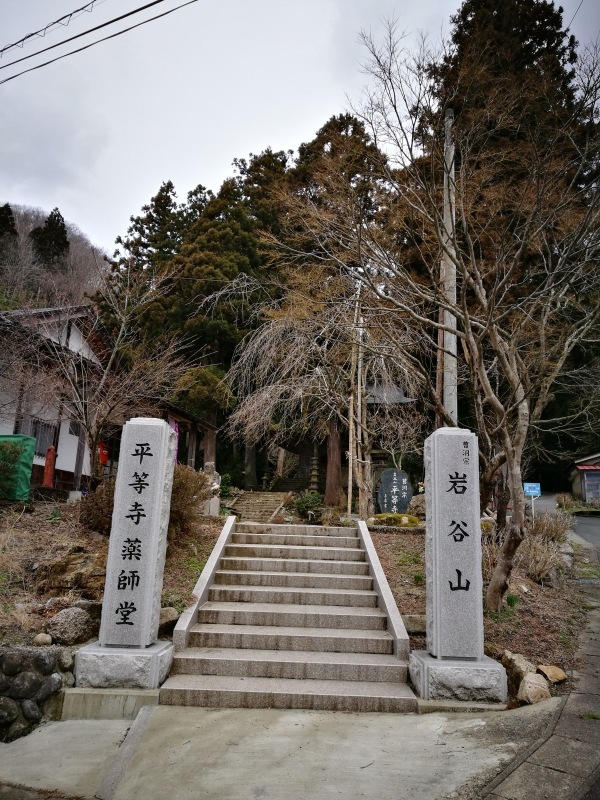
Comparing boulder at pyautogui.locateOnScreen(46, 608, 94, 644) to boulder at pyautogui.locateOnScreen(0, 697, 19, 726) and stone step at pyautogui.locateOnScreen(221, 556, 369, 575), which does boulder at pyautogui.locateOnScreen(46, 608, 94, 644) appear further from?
stone step at pyautogui.locateOnScreen(221, 556, 369, 575)

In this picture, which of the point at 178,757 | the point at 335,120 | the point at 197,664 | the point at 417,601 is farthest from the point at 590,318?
the point at 335,120

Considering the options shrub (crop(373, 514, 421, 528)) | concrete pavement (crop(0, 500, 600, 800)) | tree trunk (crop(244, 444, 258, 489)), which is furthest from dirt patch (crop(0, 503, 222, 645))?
tree trunk (crop(244, 444, 258, 489))

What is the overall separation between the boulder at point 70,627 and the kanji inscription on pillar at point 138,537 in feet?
1.56

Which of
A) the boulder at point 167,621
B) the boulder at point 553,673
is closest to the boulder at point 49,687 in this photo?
the boulder at point 167,621

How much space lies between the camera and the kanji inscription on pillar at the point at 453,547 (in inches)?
217

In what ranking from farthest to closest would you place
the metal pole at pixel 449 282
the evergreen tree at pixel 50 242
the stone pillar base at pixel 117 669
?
the evergreen tree at pixel 50 242 < the metal pole at pixel 449 282 < the stone pillar base at pixel 117 669

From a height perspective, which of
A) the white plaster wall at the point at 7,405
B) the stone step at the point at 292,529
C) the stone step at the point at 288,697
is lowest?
the stone step at the point at 288,697

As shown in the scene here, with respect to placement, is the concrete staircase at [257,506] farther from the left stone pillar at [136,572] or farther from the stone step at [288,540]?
the left stone pillar at [136,572]

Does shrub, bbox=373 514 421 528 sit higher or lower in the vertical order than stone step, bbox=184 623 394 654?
higher

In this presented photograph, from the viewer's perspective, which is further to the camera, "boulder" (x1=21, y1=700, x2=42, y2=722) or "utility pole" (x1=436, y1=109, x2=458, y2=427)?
"utility pole" (x1=436, y1=109, x2=458, y2=427)

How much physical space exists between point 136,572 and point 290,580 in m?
2.52

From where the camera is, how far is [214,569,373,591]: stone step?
7.69 m

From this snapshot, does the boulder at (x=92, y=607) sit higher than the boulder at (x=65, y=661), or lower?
higher

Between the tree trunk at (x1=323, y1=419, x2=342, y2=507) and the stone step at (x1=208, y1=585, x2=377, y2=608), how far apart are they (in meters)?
13.8
